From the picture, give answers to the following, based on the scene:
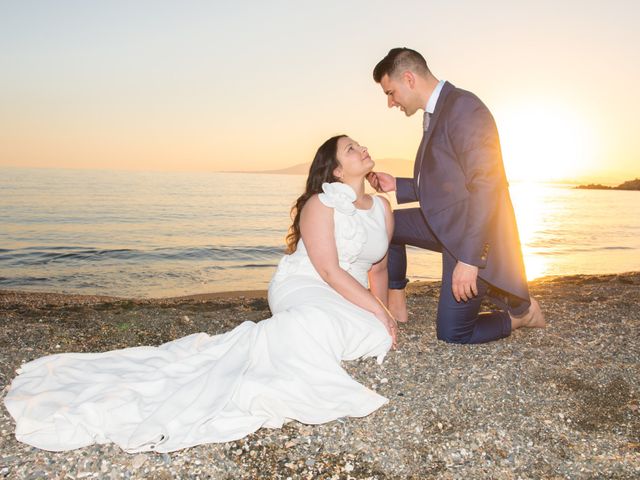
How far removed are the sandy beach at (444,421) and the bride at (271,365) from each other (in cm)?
14

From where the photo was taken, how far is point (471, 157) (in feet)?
16.3

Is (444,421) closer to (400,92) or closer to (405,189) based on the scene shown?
(405,189)

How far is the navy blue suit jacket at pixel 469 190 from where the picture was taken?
4910 millimetres

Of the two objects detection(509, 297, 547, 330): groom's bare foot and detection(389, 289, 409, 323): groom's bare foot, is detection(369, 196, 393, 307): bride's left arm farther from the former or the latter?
detection(509, 297, 547, 330): groom's bare foot

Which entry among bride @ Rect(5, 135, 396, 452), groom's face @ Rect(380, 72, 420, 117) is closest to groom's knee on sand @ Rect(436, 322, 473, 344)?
bride @ Rect(5, 135, 396, 452)

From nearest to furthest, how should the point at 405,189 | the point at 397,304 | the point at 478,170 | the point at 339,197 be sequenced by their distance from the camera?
the point at 478,170
the point at 339,197
the point at 405,189
the point at 397,304

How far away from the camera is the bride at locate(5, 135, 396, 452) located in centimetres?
387

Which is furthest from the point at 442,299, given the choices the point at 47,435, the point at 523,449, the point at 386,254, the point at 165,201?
the point at 165,201

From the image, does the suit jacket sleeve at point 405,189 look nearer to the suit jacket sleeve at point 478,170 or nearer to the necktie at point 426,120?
the necktie at point 426,120

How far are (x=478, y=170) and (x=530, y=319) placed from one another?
2.08 meters

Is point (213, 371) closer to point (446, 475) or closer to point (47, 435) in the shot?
point (47, 435)

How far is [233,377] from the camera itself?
440 centimetres

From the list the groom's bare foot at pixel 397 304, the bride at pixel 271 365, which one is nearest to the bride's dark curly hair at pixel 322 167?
the bride at pixel 271 365

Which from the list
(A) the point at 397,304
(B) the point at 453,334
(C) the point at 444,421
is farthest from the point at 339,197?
(C) the point at 444,421
